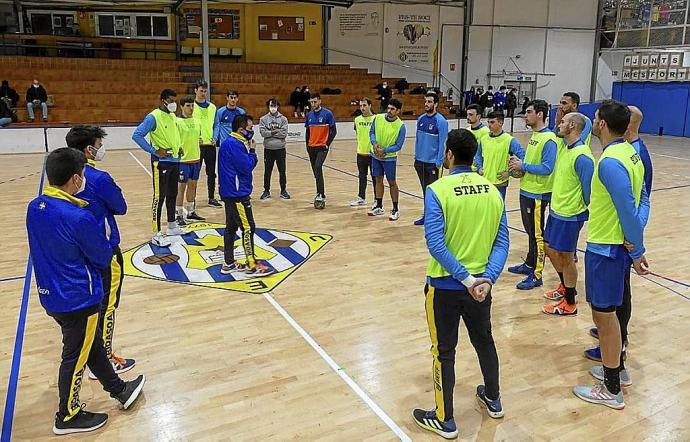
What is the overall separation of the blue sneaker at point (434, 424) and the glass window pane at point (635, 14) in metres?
24.6

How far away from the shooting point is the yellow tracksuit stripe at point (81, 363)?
10.7ft

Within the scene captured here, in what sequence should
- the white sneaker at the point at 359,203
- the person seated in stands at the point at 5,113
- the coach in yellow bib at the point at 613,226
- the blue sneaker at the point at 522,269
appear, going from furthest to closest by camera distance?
1. the person seated in stands at the point at 5,113
2. the white sneaker at the point at 359,203
3. the blue sneaker at the point at 522,269
4. the coach in yellow bib at the point at 613,226

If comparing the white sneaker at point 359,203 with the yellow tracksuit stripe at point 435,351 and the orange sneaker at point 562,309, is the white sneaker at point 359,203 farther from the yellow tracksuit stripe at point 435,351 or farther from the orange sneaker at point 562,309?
the yellow tracksuit stripe at point 435,351

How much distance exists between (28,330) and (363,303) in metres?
2.81

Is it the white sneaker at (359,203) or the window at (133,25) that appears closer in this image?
the white sneaker at (359,203)

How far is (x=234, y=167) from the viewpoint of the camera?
19.0 feet

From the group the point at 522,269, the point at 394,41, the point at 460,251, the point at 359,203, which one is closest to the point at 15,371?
the point at 460,251

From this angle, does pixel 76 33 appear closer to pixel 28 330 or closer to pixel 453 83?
pixel 453 83

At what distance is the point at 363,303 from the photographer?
5.50 meters

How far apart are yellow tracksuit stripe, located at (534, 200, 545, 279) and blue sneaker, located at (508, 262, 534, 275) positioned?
29cm

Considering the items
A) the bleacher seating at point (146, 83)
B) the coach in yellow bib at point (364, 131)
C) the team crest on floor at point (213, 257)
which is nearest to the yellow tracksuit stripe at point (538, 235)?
the team crest on floor at point (213, 257)

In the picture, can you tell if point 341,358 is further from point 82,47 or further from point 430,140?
point 82,47

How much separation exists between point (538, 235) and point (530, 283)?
1.58 ft

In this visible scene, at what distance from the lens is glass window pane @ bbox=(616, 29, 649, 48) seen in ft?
77.7
